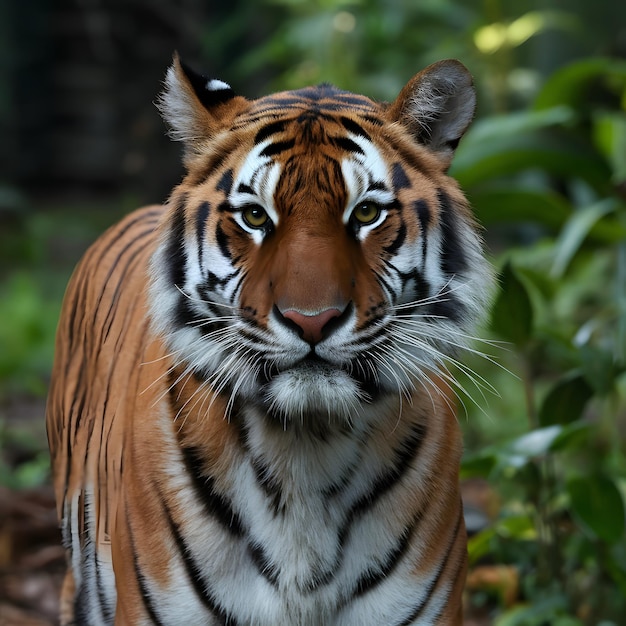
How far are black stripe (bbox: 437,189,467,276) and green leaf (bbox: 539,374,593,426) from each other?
1245mm

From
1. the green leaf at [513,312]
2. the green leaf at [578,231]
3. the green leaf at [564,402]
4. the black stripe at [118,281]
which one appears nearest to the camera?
the black stripe at [118,281]

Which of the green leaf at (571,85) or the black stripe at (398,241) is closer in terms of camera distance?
the black stripe at (398,241)

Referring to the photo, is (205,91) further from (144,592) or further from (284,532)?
(144,592)

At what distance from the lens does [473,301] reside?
2.21 m

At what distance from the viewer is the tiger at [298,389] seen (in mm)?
2014

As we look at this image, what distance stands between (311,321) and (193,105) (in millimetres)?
658

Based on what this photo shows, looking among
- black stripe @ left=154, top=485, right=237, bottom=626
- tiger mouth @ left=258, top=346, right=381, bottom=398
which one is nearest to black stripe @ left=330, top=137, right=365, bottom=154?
tiger mouth @ left=258, top=346, right=381, bottom=398

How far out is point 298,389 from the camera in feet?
6.31

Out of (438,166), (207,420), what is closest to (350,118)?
(438,166)

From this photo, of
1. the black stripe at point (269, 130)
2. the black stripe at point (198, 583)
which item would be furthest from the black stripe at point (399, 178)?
the black stripe at point (198, 583)

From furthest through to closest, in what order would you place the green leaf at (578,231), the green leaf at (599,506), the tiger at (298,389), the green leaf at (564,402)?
the green leaf at (578,231)
the green leaf at (564,402)
the green leaf at (599,506)
the tiger at (298,389)

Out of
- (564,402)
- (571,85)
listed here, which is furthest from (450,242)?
(571,85)

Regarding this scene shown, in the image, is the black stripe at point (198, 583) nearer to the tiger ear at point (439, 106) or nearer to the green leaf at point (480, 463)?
the tiger ear at point (439, 106)

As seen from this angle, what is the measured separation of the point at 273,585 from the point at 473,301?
75 cm
